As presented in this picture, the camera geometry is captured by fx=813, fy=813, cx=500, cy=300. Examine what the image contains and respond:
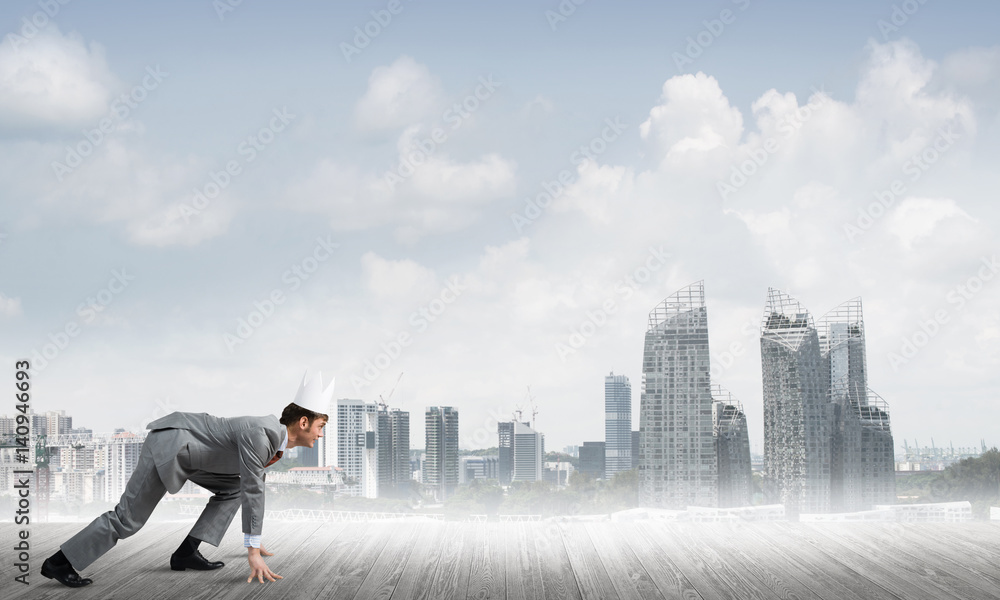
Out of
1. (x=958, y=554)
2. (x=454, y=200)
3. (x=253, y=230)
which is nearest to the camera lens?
(x=958, y=554)

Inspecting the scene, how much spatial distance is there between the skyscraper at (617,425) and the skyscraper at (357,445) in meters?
2.71

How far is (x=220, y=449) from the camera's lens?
3383 millimetres

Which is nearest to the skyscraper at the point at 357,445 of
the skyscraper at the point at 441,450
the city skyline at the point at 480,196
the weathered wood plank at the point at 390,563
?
the city skyline at the point at 480,196

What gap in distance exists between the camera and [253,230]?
32.9ft

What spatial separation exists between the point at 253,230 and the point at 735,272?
18.9ft

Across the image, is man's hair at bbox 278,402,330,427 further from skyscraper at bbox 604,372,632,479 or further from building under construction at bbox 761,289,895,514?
skyscraper at bbox 604,372,632,479

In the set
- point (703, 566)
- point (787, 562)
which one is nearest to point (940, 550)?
point (787, 562)

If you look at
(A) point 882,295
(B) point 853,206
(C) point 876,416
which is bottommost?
(C) point 876,416

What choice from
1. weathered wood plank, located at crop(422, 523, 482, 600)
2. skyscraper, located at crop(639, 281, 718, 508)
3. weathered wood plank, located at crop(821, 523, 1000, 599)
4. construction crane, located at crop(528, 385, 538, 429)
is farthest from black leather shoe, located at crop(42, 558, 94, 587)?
construction crane, located at crop(528, 385, 538, 429)

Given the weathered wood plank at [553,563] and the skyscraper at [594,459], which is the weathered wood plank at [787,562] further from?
the skyscraper at [594,459]

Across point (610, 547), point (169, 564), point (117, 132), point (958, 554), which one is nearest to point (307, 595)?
point (169, 564)

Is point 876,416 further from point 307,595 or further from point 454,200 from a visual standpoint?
point 307,595

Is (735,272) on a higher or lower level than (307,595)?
higher

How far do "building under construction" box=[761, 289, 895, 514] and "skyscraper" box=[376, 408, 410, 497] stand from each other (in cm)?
394
